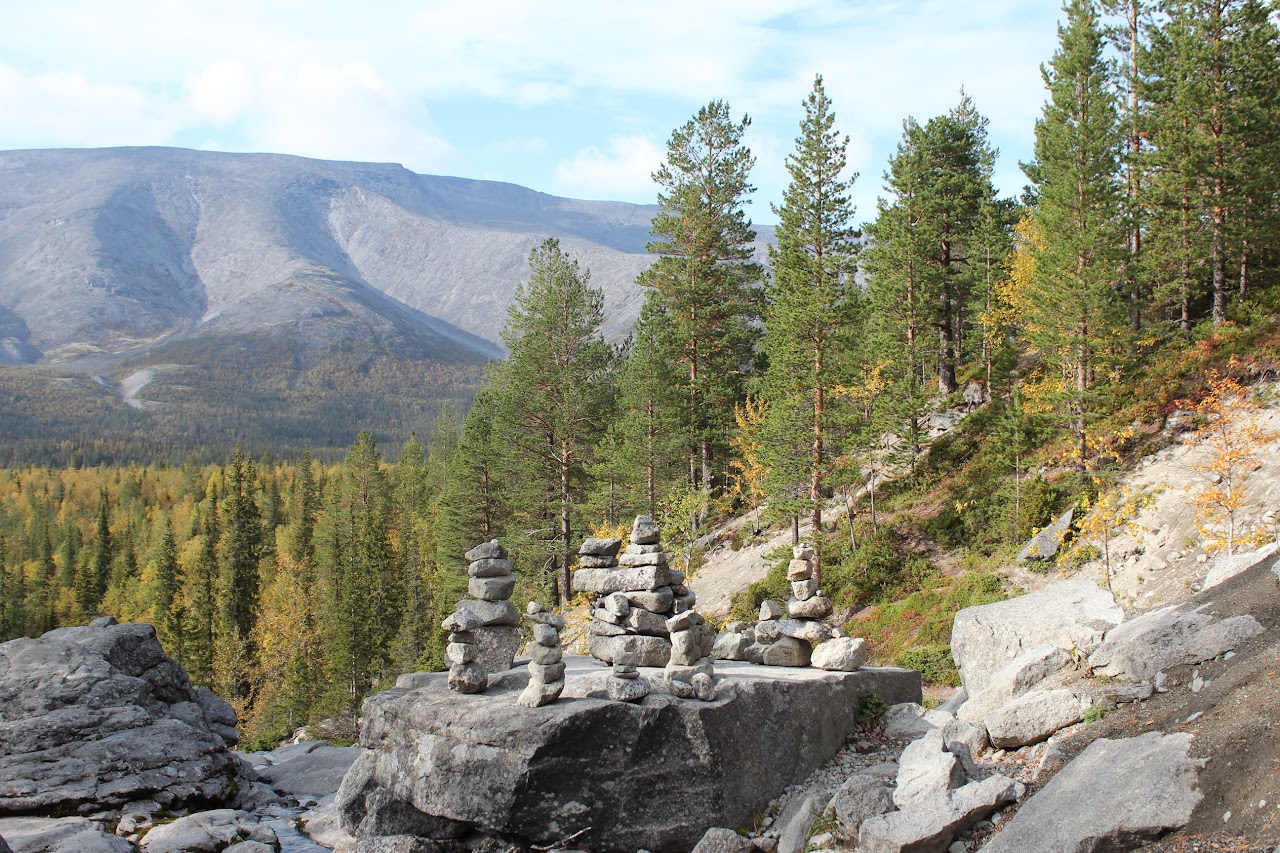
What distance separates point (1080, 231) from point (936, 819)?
26664 mm

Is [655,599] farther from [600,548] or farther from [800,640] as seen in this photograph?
[800,640]

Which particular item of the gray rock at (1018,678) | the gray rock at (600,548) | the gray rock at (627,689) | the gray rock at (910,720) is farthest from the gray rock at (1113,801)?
the gray rock at (600,548)

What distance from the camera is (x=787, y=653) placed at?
16.3m

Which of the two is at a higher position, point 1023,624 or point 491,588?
point 491,588

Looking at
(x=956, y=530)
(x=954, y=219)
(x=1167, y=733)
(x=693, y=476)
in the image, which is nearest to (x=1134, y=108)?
(x=954, y=219)

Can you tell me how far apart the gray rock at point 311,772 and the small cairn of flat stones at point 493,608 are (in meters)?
9.95

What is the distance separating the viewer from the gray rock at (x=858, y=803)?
1034cm

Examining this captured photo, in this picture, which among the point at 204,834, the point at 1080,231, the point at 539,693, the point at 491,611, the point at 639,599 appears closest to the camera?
the point at 539,693

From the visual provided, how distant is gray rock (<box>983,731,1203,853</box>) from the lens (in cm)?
756

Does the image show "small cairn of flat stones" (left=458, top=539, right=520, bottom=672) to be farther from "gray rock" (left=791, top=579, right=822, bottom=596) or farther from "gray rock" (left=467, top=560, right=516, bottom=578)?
"gray rock" (left=791, top=579, right=822, bottom=596)

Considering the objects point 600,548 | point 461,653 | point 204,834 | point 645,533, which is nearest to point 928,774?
point 645,533

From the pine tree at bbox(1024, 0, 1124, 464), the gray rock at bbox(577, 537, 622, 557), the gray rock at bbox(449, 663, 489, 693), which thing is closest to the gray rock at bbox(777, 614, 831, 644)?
the gray rock at bbox(577, 537, 622, 557)

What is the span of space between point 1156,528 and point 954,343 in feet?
75.6

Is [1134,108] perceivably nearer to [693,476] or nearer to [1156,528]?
[1156,528]
